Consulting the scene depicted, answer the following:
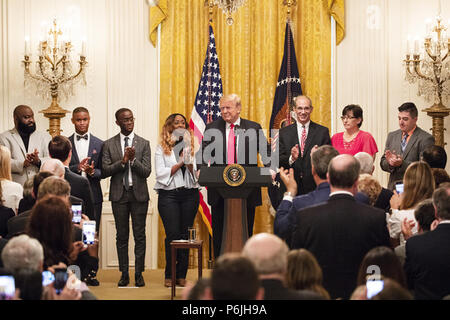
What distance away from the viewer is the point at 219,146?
6992mm

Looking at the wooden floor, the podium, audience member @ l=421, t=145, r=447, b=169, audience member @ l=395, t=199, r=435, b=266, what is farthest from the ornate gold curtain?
audience member @ l=395, t=199, r=435, b=266

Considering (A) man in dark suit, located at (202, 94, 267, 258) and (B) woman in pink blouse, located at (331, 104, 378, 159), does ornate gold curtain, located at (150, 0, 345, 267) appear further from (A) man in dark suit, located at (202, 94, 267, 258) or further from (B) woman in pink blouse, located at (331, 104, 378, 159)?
(A) man in dark suit, located at (202, 94, 267, 258)

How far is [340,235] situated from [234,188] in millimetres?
2309

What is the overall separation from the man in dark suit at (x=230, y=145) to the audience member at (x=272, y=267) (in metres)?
3.52

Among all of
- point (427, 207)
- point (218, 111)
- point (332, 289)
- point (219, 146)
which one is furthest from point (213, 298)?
point (218, 111)

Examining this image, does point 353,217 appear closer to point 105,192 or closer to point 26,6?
point 105,192

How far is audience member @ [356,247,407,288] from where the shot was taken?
3.68 metres

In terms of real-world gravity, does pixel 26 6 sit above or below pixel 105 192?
above

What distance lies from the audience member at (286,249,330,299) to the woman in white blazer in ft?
13.1

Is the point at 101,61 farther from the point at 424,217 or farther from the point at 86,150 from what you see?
the point at 424,217

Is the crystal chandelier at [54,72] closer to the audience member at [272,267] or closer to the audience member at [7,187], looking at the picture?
the audience member at [7,187]

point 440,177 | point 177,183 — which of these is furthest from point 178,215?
point 440,177

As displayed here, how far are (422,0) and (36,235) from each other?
6.29 metres
